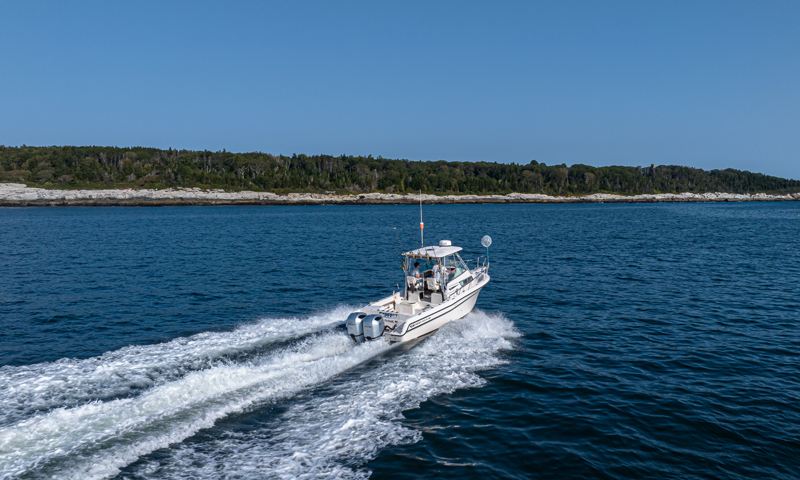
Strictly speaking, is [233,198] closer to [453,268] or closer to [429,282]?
[453,268]

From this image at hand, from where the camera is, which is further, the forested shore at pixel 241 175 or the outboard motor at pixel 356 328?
the forested shore at pixel 241 175

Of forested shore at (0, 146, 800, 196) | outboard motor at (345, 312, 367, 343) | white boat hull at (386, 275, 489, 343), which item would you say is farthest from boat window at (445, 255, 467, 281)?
forested shore at (0, 146, 800, 196)

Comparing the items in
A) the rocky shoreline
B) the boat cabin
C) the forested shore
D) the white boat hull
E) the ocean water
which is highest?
the forested shore

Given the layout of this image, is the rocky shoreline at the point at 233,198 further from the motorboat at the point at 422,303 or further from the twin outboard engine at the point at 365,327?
the twin outboard engine at the point at 365,327

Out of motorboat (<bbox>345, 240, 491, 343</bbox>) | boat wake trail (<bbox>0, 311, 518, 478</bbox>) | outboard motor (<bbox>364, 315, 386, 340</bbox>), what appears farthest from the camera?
motorboat (<bbox>345, 240, 491, 343</bbox>)

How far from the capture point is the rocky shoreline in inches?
4697

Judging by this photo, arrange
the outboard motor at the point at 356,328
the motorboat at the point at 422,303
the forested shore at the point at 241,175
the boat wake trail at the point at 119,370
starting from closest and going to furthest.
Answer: the boat wake trail at the point at 119,370
the outboard motor at the point at 356,328
the motorboat at the point at 422,303
the forested shore at the point at 241,175

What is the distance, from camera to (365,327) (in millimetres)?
14758

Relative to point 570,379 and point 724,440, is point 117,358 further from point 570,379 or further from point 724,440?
point 724,440

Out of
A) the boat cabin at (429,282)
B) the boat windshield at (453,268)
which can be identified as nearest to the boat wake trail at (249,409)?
the boat cabin at (429,282)

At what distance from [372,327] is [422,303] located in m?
3.48

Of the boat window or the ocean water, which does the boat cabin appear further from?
the ocean water

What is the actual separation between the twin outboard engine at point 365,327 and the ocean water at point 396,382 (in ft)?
1.57

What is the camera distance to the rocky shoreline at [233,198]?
119 m
